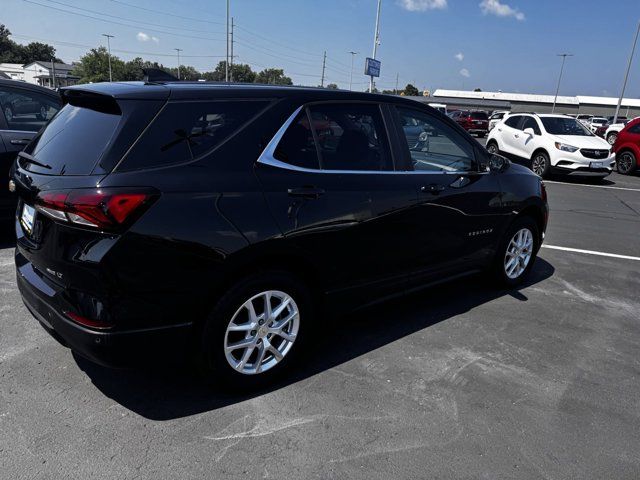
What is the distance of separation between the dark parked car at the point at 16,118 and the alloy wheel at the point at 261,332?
3757mm

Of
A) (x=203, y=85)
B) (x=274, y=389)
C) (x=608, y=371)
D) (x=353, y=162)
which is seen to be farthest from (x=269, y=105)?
(x=608, y=371)

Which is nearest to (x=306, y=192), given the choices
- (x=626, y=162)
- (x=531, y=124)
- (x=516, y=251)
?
(x=516, y=251)

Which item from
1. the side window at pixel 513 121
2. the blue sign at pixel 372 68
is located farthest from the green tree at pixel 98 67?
the side window at pixel 513 121

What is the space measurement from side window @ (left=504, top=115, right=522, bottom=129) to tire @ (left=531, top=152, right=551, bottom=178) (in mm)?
1503

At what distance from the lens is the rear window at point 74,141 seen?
99.3 inches

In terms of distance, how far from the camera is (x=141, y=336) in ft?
8.20

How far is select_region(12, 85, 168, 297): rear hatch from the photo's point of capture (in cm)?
234

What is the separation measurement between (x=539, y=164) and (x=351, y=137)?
1198 centimetres

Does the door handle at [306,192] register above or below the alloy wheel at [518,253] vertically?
above

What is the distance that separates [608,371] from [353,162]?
7.54 feet

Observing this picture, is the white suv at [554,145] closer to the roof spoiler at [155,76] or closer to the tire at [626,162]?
the tire at [626,162]

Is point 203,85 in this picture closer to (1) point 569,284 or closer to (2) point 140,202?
(2) point 140,202

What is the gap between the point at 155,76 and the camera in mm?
3359

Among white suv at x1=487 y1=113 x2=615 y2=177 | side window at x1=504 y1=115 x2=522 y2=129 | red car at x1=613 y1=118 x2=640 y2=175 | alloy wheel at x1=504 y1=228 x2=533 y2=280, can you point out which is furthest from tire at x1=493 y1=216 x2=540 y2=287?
red car at x1=613 y1=118 x2=640 y2=175
